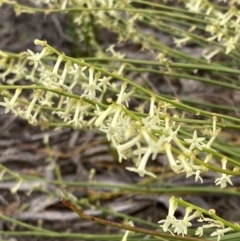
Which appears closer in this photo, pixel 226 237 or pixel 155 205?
pixel 226 237

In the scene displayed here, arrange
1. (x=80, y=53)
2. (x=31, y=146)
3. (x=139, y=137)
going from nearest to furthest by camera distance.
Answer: (x=139, y=137), (x=31, y=146), (x=80, y=53)

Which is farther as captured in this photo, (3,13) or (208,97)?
(3,13)

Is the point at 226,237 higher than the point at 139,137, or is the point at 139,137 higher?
the point at 139,137

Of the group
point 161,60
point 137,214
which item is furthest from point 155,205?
point 161,60

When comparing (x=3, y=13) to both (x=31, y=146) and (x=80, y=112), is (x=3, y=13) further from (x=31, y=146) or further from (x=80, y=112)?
(x=80, y=112)

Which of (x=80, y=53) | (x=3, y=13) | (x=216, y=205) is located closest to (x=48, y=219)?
(x=216, y=205)

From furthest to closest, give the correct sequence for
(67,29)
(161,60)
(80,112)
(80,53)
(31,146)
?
(67,29) → (80,53) → (31,146) → (161,60) → (80,112)

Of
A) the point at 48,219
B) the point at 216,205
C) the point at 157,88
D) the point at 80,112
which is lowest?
the point at 48,219

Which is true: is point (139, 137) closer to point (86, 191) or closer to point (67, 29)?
point (86, 191)

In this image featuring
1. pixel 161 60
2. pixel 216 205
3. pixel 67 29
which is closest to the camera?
pixel 161 60

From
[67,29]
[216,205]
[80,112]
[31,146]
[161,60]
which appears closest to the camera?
[80,112]
